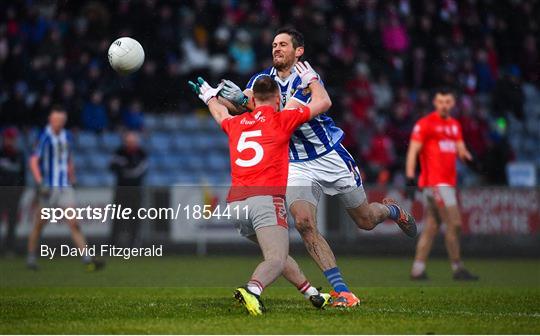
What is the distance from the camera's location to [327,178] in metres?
9.98

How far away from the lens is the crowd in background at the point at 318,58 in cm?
2127

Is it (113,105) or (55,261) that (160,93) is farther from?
(55,261)

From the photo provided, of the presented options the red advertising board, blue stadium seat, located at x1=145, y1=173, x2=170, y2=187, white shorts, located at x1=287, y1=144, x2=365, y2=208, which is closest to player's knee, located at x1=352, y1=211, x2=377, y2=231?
white shorts, located at x1=287, y1=144, x2=365, y2=208

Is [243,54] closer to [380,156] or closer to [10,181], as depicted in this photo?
[380,156]

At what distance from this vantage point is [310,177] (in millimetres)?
9891

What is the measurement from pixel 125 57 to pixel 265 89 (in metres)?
2.08

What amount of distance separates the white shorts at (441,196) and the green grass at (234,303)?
1032mm

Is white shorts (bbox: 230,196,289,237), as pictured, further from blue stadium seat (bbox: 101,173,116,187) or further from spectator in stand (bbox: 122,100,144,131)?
blue stadium seat (bbox: 101,173,116,187)

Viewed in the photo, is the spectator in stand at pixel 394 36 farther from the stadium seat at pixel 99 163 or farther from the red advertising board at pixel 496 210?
the stadium seat at pixel 99 163

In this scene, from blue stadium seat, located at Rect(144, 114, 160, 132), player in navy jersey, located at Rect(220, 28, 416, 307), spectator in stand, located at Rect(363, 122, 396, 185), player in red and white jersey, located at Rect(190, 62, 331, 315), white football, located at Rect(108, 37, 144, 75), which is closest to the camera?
player in red and white jersey, located at Rect(190, 62, 331, 315)

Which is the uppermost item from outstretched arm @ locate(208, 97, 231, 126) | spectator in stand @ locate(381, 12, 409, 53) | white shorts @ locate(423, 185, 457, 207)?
spectator in stand @ locate(381, 12, 409, 53)

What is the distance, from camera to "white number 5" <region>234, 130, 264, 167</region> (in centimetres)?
862

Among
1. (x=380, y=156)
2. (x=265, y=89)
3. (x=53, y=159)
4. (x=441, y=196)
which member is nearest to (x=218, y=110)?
(x=265, y=89)

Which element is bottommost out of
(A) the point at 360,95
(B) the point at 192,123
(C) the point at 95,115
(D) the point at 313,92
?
(B) the point at 192,123
